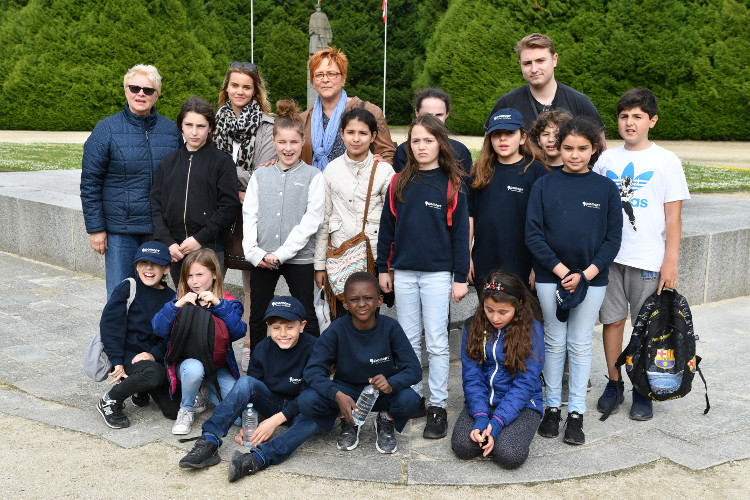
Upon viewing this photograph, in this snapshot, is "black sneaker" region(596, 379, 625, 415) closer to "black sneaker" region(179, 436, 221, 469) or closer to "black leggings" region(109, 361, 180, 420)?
"black sneaker" region(179, 436, 221, 469)

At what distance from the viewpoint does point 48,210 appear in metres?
8.28

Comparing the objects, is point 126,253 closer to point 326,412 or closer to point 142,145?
point 142,145

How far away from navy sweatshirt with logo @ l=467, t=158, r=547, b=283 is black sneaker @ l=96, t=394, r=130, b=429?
2121 millimetres

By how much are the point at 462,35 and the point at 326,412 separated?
24.2 meters

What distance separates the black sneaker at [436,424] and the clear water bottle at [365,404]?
0.42m

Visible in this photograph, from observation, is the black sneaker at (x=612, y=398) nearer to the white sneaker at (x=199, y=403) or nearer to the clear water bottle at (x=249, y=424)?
the clear water bottle at (x=249, y=424)

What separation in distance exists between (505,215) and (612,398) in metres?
1.25

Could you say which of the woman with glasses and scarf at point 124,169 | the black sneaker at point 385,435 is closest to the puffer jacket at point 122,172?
the woman with glasses and scarf at point 124,169

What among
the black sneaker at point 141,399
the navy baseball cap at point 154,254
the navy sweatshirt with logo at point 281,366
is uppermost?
the navy baseball cap at point 154,254

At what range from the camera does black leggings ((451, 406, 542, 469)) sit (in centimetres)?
364

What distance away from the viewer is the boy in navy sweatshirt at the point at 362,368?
3.85m

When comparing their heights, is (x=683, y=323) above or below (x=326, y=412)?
above

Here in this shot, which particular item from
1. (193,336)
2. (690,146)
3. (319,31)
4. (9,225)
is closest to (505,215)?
(193,336)

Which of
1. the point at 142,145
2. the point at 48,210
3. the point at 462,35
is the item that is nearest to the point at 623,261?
the point at 142,145
